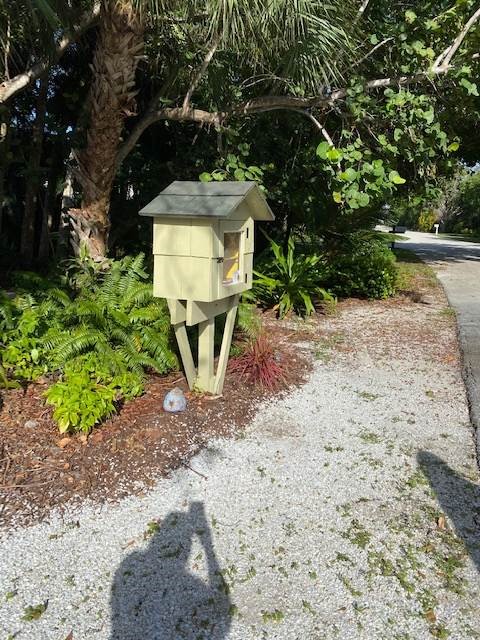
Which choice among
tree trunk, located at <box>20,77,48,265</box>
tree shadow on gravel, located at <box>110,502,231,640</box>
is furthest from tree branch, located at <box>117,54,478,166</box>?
tree shadow on gravel, located at <box>110,502,231,640</box>

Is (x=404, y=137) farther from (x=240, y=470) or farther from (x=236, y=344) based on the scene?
(x=240, y=470)

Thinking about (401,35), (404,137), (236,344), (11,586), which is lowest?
(11,586)

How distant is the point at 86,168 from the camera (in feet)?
18.1

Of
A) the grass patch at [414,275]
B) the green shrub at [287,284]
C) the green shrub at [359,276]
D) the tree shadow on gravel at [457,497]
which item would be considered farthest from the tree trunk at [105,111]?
the grass patch at [414,275]

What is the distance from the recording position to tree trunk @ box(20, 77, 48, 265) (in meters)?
7.50

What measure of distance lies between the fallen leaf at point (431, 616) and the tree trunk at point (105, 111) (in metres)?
4.82

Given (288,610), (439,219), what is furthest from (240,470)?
(439,219)

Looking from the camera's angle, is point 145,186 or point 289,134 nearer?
point 289,134

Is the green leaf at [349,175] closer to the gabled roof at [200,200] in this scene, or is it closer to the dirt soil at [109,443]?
the gabled roof at [200,200]

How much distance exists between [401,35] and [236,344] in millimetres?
3850

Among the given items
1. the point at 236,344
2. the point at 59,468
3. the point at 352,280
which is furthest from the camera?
the point at 352,280

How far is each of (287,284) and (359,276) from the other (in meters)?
2.05

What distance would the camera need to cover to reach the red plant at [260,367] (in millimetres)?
4352

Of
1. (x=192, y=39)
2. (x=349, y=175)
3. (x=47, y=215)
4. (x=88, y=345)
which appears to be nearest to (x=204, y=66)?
(x=192, y=39)
